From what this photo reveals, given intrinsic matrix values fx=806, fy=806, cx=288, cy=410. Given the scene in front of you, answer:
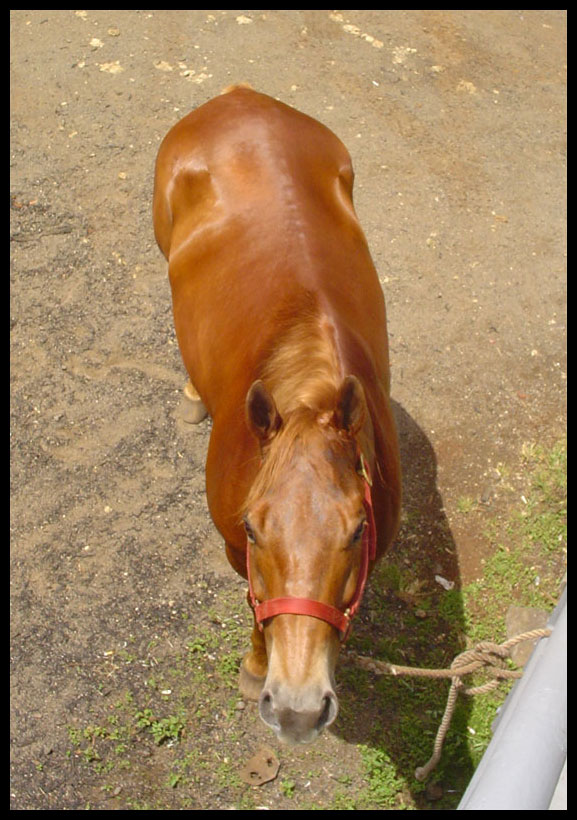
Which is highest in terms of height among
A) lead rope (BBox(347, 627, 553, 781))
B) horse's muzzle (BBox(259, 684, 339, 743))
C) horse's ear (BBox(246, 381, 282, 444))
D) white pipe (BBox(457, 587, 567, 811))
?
horse's ear (BBox(246, 381, 282, 444))

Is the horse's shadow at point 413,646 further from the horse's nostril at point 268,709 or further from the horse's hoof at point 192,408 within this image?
the horse's nostril at point 268,709

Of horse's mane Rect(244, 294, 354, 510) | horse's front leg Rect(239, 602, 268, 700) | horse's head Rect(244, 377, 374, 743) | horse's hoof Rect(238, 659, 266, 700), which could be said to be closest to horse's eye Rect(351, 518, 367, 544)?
horse's head Rect(244, 377, 374, 743)

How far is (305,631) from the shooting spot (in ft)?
7.55

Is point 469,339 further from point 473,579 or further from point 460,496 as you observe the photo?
point 473,579

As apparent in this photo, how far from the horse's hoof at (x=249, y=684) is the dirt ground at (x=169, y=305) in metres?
0.09

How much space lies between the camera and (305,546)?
2346 mm

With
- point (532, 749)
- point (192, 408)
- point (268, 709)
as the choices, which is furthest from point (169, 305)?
point (532, 749)

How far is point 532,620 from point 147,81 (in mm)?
5268

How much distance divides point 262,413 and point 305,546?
→ 0.44m

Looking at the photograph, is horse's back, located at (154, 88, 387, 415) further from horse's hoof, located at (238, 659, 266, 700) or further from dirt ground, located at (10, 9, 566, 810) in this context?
horse's hoof, located at (238, 659, 266, 700)

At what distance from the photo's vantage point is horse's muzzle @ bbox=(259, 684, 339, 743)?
2.21 metres

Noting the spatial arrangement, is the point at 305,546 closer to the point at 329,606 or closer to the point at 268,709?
the point at 329,606

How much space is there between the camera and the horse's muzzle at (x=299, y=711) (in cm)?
221

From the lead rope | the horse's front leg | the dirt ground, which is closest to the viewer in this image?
the lead rope
